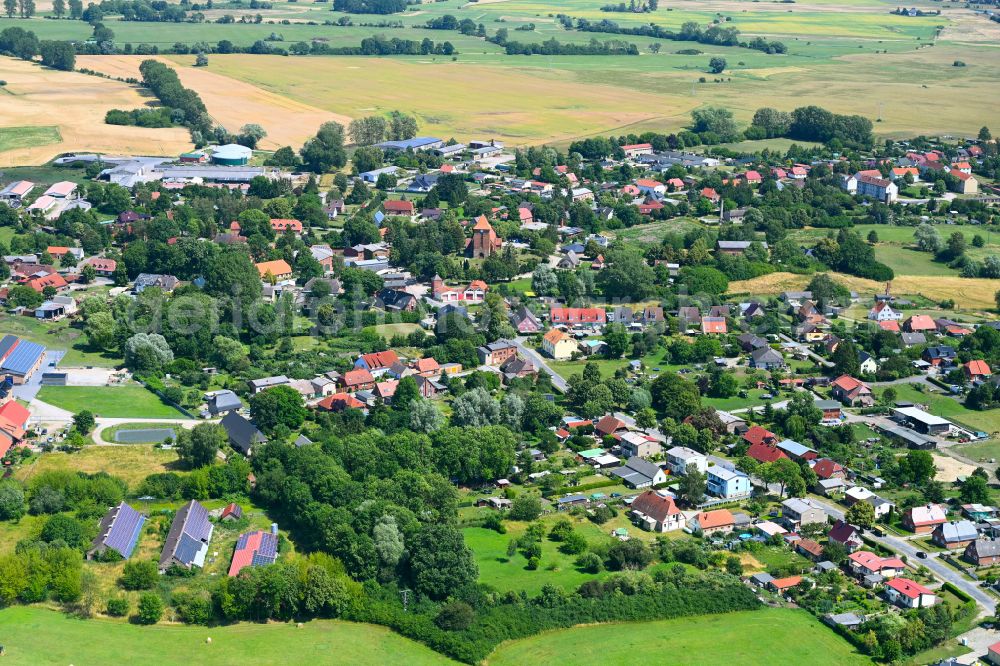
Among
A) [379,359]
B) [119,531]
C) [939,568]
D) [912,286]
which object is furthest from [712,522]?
→ [912,286]

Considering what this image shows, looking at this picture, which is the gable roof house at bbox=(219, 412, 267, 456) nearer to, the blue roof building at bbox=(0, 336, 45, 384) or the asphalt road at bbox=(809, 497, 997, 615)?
the blue roof building at bbox=(0, 336, 45, 384)

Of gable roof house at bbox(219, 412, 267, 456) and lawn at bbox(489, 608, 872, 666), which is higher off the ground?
gable roof house at bbox(219, 412, 267, 456)

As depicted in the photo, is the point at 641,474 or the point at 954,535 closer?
the point at 954,535

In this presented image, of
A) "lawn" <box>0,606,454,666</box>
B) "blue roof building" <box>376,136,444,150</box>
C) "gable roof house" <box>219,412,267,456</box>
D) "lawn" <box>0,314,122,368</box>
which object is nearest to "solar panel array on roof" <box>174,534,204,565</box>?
"lawn" <box>0,606,454,666</box>

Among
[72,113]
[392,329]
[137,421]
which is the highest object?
[72,113]

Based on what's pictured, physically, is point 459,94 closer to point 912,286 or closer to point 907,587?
point 912,286

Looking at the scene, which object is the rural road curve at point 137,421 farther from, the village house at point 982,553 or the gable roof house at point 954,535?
the village house at point 982,553

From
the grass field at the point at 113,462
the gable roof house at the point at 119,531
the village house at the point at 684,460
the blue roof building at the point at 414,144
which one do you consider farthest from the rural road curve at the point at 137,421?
the blue roof building at the point at 414,144
